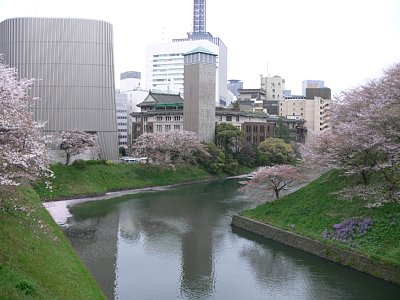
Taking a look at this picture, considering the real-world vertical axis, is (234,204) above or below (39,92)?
below

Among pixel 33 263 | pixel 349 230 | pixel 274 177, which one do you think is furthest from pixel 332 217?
pixel 33 263

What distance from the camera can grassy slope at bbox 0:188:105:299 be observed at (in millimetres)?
11291

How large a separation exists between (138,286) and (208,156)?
39519 millimetres

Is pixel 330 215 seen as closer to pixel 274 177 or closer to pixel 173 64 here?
pixel 274 177

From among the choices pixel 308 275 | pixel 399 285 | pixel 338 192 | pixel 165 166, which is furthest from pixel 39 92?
pixel 399 285

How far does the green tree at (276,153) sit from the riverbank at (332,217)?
37.6 meters

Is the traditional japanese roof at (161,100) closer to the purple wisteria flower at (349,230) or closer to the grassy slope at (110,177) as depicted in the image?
the grassy slope at (110,177)

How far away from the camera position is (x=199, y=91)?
6125 cm

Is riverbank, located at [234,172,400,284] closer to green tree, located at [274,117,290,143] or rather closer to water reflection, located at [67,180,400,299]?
water reflection, located at [67,180,400,299]

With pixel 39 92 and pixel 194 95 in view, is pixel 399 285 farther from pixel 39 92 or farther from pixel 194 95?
pixel 194 95

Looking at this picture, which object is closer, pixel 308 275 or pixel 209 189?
pixel 308 275

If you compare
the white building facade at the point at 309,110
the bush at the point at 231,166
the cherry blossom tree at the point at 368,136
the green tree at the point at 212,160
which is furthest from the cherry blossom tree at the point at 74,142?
the white building facade at the point at 309,110

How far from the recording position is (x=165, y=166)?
2010 inches

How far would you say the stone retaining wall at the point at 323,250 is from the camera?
17859 millimetres
